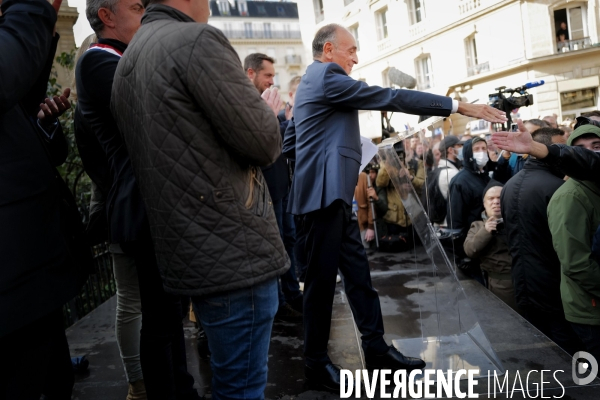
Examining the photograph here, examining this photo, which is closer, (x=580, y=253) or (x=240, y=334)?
(x=240, y=334)

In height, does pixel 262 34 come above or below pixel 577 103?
above

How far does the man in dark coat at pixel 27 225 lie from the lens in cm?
158

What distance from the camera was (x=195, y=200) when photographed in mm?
1569

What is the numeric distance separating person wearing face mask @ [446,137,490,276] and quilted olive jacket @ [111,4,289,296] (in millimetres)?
3504

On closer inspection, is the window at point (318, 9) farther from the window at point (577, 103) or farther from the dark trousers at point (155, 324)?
the dark trousers at point (155, 324)

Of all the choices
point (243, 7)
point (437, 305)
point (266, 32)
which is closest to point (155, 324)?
point (437, 305)

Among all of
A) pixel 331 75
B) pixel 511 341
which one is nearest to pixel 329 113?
pixel 331 75

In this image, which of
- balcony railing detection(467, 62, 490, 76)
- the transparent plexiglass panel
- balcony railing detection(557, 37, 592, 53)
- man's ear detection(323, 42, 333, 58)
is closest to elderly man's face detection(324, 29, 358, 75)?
man's ear detection(323, 42, 333, 58)

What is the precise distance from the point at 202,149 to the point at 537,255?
272 centimetres

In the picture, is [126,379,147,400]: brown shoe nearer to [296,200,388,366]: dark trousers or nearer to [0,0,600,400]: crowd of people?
[0,0,600,400]: crowd of people

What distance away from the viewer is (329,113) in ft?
9.32

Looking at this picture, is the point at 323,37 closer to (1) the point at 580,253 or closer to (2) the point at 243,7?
(1) the point at 580,253

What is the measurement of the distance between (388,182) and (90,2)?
5.09m

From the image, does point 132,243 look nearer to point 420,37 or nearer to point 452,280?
point 452,280
